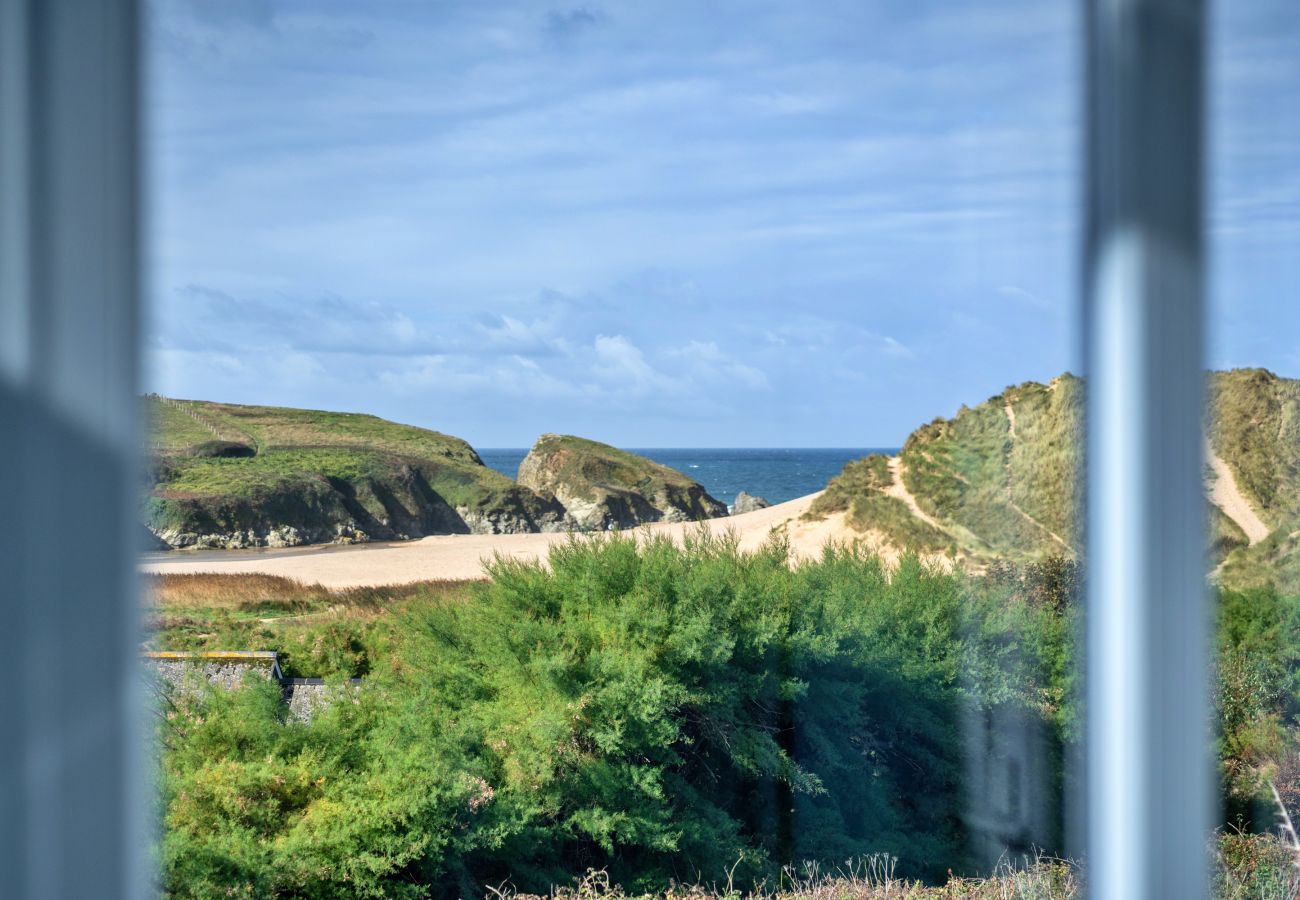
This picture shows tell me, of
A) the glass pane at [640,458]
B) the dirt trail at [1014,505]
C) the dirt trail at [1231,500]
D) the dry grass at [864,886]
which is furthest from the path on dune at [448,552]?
the dirt trail at [1231,500]

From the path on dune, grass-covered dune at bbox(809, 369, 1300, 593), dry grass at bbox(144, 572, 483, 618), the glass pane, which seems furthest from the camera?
the path on dune

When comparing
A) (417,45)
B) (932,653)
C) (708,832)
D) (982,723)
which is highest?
(417,45)

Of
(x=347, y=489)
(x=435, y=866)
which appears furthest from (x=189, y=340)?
(x=435, y=866)

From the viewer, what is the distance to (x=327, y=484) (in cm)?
187

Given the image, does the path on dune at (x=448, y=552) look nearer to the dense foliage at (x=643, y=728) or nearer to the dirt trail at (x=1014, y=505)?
the dense foliage at (x=643, y=728)

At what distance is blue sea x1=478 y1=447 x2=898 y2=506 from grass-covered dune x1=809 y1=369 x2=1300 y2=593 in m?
0.04

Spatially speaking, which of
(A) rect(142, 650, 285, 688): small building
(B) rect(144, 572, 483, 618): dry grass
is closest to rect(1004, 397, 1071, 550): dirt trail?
(B) rect(144, 572, 483, 618): dry grass

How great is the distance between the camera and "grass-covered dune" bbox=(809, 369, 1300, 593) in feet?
4.81

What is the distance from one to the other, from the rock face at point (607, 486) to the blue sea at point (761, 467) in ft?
0.08

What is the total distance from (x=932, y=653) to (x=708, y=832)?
59 cm

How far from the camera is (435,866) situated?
5.69 feet

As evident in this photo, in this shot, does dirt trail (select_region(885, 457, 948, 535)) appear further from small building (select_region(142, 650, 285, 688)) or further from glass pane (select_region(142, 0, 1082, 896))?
small building (select_region(142, 650, 285, 688))

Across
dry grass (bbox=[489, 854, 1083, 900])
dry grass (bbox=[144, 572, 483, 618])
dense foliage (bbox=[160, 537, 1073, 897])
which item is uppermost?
dry grass (bbox=[144, 572, 483, 618])

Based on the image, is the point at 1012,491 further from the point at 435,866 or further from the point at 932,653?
the point at 435,866
